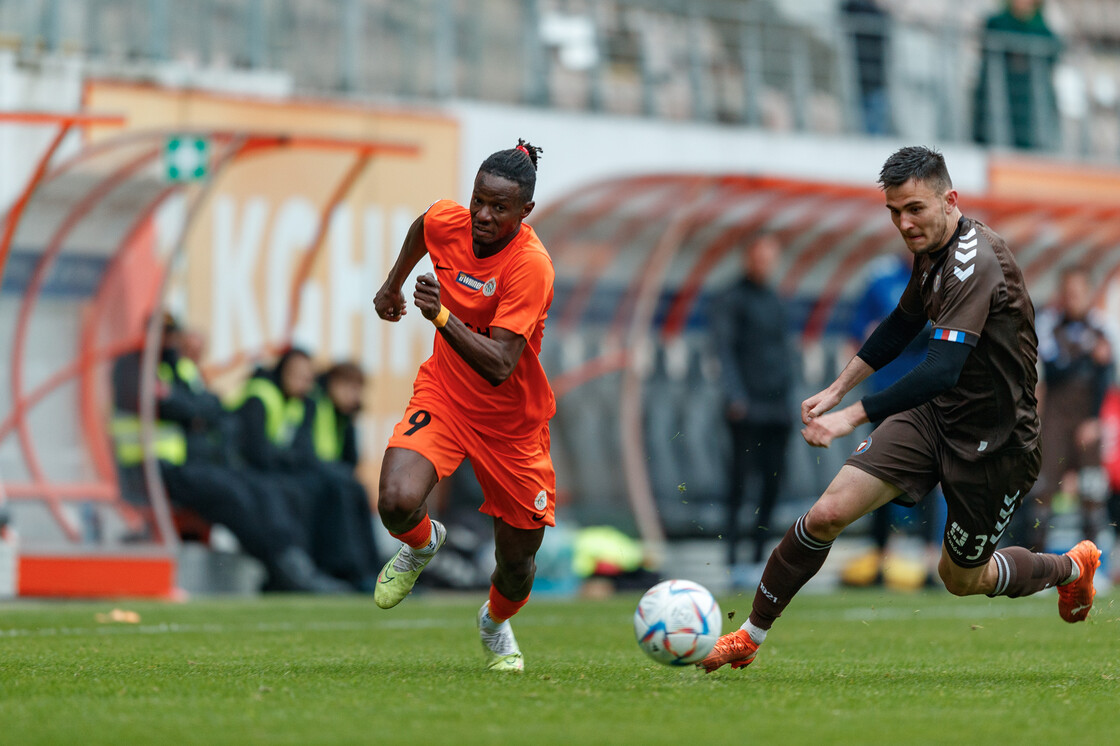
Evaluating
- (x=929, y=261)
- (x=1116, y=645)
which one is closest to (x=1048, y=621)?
(x=1116, y=645)

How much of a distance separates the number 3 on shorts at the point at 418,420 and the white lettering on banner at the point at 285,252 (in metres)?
8.07

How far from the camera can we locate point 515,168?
6.64 meters

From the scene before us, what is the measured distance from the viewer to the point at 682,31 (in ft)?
59.6

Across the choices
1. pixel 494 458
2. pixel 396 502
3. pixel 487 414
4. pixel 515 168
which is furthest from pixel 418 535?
pixel 515 168

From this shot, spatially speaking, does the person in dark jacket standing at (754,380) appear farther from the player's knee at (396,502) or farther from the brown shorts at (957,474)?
the player's knee at (396,502)

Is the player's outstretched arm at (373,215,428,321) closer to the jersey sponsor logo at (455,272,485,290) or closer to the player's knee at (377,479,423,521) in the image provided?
the jersey sponsor logo at (455,272,485,290)

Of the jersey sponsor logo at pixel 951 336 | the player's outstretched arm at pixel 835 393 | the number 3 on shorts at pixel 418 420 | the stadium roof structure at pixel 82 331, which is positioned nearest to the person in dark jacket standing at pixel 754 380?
the stadium roof structure at pixel 82 331

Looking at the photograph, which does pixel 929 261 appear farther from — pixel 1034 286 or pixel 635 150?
pixel 1034 286

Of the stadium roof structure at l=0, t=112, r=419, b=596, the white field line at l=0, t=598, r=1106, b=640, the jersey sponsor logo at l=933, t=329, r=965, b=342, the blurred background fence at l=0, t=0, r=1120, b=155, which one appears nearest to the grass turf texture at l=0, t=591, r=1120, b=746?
the white field line at l=0, t=598, r=1106, b=640

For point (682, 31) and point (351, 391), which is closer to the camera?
point (351, 391)

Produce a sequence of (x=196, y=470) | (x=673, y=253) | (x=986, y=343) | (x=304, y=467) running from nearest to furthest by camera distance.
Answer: (x=986, y=343)
(x=196, y=470)
(x=304, y=467)
(x=673, y=253)

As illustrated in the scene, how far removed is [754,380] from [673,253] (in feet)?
8.90

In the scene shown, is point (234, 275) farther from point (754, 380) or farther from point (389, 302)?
point (389, 302)

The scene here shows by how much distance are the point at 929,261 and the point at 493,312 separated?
1.67 meters
